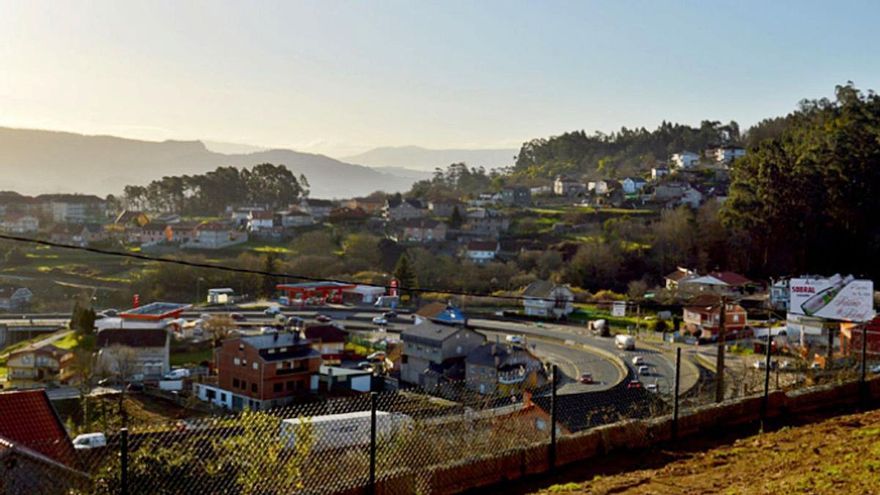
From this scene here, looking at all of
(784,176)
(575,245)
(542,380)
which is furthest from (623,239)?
(542,380)

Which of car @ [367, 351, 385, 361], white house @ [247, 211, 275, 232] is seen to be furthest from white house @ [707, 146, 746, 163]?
car @ [367, 351, 385, 361]

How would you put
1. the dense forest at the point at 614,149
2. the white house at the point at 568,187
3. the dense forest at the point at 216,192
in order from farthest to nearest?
the dense forest at the point at 614,149 → the dense forest at the point at 216,192 → the white house at the point at 568,187

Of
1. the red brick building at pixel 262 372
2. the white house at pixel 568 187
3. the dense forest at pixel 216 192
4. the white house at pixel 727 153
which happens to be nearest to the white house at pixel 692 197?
the white house at pixel 568 187

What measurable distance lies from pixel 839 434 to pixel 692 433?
0.85 m

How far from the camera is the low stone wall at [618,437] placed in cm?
360

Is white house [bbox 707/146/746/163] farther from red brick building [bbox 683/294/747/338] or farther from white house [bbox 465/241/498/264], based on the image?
red brick building [bbox 683/294/747/338]

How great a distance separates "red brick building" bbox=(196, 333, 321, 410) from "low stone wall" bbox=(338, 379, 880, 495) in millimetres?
12990

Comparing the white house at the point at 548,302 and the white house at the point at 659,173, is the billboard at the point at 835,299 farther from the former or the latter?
the white house at the point at 659,173

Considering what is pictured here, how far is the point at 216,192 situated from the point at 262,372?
41.5 metres

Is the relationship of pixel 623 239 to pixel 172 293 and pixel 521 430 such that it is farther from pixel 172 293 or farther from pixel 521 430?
pixel 521 430

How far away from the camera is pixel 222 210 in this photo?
180 ft

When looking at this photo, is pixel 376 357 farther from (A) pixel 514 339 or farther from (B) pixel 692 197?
(B) pixel 692 197

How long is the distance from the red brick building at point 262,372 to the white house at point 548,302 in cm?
1234

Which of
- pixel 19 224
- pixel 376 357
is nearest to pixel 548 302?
pixel 376 357
